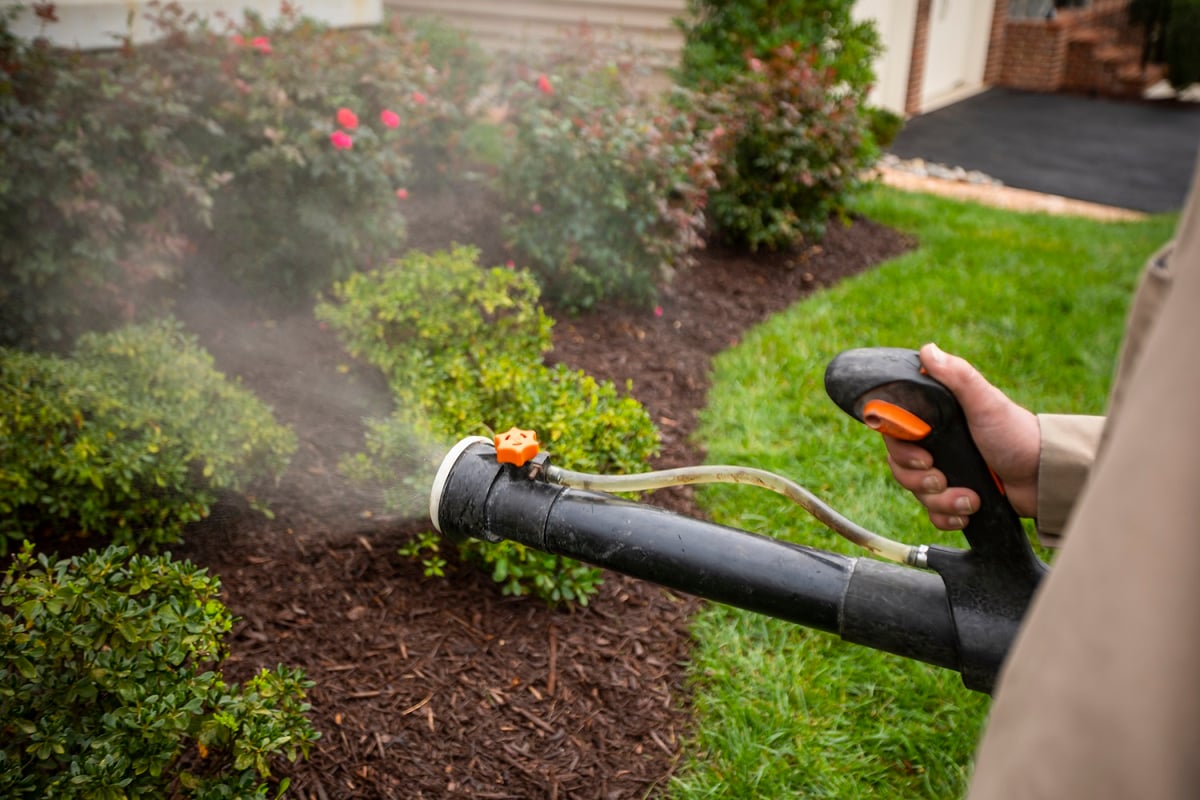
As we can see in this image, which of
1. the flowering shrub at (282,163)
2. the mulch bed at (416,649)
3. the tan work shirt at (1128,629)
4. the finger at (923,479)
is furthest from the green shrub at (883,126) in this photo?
the tan work shirt at (1128,629)

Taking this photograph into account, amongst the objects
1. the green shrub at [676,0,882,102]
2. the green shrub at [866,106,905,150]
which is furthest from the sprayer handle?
the green shrub at [866,106,905,150]

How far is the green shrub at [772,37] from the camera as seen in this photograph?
657 cm

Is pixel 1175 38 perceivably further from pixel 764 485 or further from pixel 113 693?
pixel 113 693

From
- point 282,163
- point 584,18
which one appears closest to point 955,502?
point 282,163

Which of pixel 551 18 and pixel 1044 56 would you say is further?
pixel 1044 56

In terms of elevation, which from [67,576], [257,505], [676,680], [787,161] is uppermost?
[787,161]

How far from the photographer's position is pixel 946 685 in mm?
2453

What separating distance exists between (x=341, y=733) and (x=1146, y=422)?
1.92 meters

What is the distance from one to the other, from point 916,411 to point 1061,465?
29 cm

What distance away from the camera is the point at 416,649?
2367 mm

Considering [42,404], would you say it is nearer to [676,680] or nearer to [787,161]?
[676,680]

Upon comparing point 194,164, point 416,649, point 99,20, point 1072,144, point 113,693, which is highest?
point 99,20

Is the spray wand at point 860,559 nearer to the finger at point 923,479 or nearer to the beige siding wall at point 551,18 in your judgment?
the finger at point 923,479

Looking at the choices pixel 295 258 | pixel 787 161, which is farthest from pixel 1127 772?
pixel 787 161
